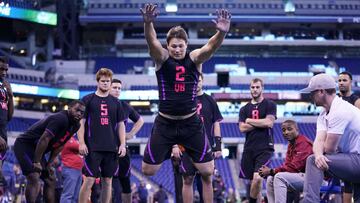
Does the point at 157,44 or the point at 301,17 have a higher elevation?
the point at 301,17

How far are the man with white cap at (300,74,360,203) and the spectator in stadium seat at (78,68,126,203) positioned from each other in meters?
3.37

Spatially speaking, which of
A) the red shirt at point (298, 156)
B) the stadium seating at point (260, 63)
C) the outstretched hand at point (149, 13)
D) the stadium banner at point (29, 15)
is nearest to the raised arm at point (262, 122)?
the red shirt at point (298, 156)

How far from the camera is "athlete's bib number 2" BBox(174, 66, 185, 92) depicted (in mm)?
6805

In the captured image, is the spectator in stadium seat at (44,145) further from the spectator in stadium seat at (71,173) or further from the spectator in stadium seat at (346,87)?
the spectator in stadium seat at (346,87)

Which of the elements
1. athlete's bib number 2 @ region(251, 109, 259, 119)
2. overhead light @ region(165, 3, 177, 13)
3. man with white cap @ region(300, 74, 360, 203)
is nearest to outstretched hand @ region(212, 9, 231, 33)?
man with white cap @ region(300, 74, 360, 203)

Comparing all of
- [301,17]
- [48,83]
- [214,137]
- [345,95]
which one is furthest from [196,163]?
[301,17]

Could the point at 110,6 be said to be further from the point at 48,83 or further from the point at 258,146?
the point at 258,146

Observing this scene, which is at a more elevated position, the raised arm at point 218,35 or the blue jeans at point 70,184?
the raised arm at point 218,35

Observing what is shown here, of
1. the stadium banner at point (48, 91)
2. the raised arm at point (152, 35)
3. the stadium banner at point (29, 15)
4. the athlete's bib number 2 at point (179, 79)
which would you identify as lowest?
the stadium banner at point (48, 91)

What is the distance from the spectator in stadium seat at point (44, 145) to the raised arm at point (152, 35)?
72.2 inches

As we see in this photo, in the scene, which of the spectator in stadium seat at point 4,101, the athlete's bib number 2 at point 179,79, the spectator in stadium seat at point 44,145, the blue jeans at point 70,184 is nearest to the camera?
the athlete's bib number 2 at point 179,79

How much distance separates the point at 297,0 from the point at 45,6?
72.5 ft

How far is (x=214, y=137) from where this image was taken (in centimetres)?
936

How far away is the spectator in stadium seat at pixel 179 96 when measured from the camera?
6699mm
